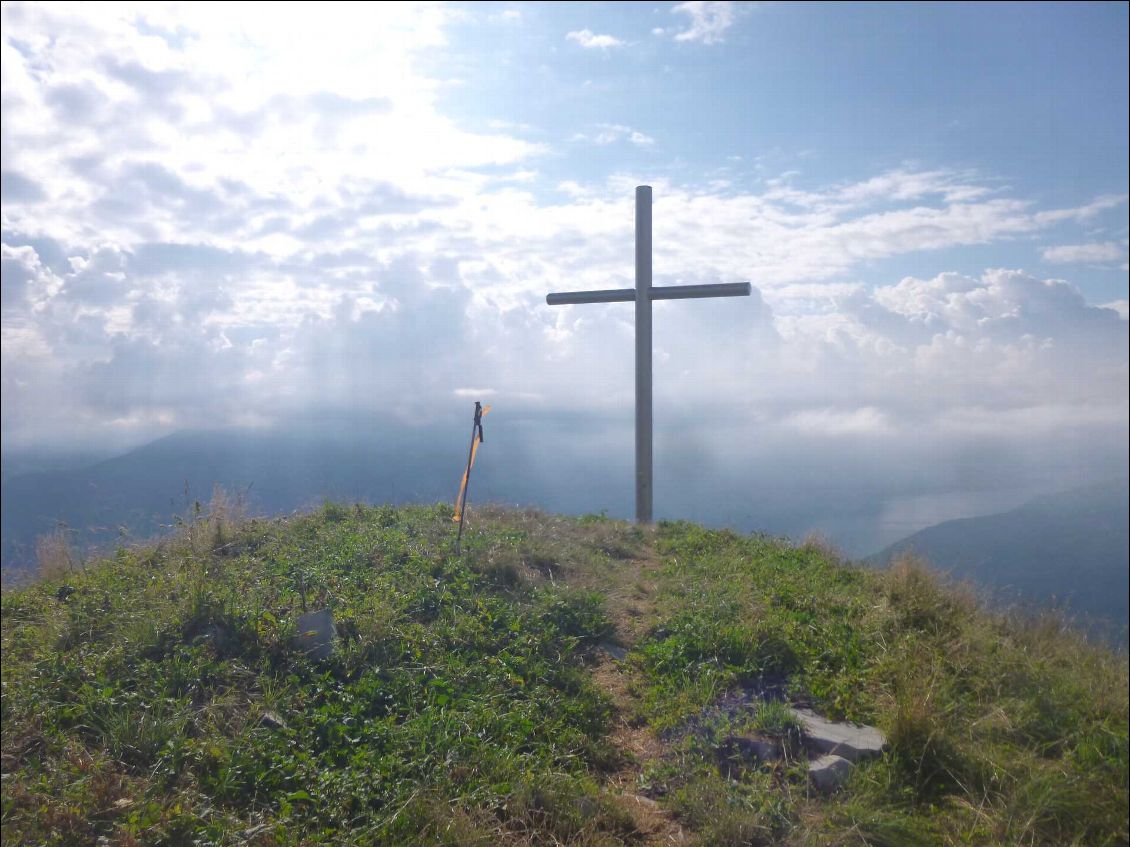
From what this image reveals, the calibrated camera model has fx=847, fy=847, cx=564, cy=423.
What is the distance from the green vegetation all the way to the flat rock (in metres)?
0.10

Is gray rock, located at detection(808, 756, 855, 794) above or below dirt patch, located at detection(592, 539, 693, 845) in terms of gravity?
below

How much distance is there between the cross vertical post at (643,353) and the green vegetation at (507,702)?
11.1 feet

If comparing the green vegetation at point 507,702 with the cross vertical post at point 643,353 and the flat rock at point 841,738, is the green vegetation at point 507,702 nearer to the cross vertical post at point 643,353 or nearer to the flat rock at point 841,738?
the flat rock at point 841,738

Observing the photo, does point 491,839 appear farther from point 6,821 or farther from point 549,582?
point 549,582

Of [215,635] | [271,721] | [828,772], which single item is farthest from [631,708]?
[215,635]

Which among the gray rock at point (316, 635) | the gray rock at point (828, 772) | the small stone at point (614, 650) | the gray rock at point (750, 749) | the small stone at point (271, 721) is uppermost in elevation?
the gray rock at point (316, 635)

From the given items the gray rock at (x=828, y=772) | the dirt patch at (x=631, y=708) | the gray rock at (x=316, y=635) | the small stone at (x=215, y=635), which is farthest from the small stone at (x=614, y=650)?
the small stone at (x=215, y=635)

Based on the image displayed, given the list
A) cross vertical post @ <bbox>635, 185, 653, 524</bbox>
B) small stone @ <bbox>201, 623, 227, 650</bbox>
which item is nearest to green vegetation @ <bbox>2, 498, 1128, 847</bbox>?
small stone @ <bbox>201, 623, 227, 650</bbox>

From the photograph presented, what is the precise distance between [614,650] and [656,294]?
6.00m

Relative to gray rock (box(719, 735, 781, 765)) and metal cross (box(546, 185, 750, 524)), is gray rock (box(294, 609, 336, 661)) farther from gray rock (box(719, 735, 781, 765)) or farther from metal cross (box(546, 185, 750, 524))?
metal cross (box(546, 185, 750, 524))

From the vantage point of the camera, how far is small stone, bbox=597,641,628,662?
19.7 feet

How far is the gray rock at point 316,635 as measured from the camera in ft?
17.2

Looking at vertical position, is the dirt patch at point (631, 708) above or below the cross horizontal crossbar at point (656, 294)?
below

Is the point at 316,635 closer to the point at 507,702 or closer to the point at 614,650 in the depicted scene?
the point at 507,702
